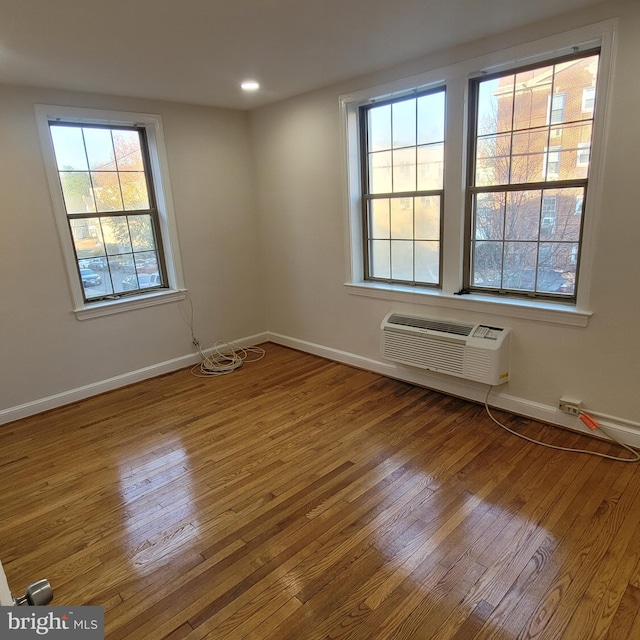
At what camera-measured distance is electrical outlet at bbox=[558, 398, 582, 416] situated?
280 cm

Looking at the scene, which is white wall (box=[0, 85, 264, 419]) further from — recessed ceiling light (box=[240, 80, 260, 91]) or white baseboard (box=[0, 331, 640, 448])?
recessed ceiling light (box=[240, 80, 260, 91])

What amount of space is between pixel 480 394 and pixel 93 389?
3.30 metres

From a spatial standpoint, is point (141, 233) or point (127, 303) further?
point (141, 233)

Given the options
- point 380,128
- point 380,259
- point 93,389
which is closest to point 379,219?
point 380,259

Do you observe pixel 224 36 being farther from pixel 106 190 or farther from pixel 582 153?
pixel 582 153

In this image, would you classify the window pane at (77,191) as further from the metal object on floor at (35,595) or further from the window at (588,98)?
the window at (588,98)

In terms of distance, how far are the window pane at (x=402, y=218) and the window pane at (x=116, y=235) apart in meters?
2.43

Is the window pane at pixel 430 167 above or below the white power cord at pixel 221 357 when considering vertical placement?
above

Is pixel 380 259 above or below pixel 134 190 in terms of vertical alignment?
below

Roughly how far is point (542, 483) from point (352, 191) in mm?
2650

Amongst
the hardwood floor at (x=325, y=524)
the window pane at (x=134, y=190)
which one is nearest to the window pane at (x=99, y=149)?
the window pane at (x=134, y=190)

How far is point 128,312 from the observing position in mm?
3963

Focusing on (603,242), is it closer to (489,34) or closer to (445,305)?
(445,305)

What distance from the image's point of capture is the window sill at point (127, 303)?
371 cm
